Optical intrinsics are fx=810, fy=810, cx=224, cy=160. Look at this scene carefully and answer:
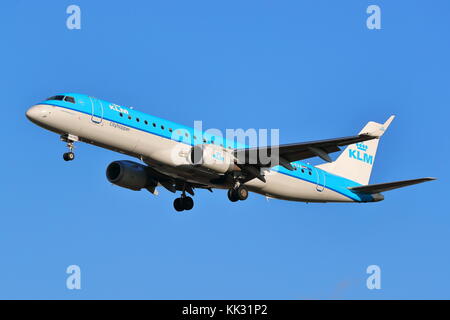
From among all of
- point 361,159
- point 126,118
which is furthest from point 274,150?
point 361,159

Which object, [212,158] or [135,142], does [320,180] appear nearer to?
[212,158]

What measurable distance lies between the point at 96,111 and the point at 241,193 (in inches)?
331

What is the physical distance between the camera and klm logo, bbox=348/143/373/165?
4812cm

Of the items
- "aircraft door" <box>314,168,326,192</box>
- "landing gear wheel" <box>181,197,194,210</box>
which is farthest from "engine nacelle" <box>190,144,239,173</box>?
"aircraft door" <box>314,168,326,192</box>

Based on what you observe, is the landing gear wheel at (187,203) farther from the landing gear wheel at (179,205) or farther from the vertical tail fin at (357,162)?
the vertical tail fin at (357,162)

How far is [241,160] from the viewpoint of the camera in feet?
131

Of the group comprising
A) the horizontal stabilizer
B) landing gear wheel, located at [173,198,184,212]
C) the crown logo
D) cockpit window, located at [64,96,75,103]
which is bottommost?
landing gear wheel, located at [173,198,184,212]

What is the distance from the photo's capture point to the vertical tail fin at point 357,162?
46.8m

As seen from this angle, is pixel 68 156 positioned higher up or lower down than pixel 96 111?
lower down

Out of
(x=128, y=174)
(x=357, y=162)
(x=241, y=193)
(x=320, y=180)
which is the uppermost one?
(x=357, y=162)

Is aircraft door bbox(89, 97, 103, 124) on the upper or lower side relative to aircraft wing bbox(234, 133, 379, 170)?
upper

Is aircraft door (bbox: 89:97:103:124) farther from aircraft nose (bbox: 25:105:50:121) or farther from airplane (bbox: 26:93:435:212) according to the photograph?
aircraft nose (bbox: 25:105:50:121)

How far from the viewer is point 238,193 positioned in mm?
40188

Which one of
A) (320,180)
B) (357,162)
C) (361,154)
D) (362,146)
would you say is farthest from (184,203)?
(362,146)
